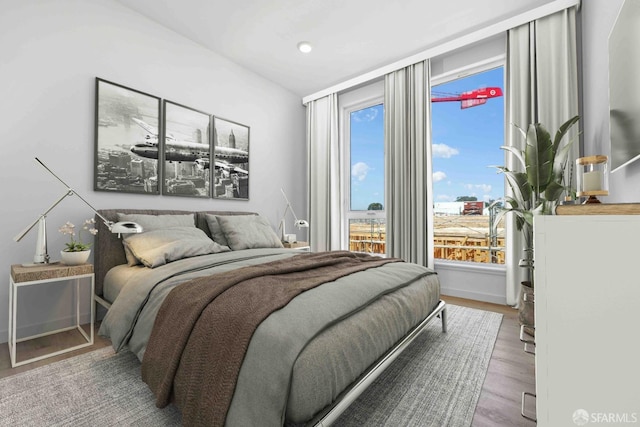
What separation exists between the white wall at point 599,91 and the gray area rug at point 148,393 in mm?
1289

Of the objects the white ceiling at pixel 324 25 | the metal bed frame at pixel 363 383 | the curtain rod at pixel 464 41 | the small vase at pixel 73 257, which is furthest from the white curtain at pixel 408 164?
the small vase at pixel 73 257

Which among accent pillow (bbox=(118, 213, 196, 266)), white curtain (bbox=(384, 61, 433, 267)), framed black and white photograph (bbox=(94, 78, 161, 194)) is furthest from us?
white curtain (bbox=(384, 61, 433, 267))

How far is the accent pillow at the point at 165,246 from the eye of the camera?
6.83 ft

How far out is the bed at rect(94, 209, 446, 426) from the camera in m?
0.93

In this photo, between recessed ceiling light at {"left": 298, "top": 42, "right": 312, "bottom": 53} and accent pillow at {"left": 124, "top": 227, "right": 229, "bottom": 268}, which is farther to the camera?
recessed ceiling light at {"left": 298, "top": 42, "right": 312, "bottom": 53}

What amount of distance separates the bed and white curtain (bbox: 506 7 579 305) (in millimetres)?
1403

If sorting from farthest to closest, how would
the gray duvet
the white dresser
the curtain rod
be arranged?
the curtain rod → the gray duvet → the white dresser

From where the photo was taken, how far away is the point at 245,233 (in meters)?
2.96

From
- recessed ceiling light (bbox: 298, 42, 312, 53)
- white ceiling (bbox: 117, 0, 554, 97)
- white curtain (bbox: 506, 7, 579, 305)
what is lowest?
white curtain (bbox: 506, 7, 579, 305)

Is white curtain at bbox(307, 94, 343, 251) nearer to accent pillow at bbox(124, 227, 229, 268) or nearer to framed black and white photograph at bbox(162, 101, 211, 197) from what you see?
framed black and white photograph at bbox(162, 101, 211, 197)

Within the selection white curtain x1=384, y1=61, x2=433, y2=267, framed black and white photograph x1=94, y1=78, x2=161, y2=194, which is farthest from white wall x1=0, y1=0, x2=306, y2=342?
white curtain x1=384, y1=61, x2=433, y2=267

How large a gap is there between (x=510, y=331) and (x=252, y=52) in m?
3.92

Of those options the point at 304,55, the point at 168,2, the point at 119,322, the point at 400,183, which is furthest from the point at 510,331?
the point at 168,2

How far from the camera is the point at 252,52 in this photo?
343 cm
